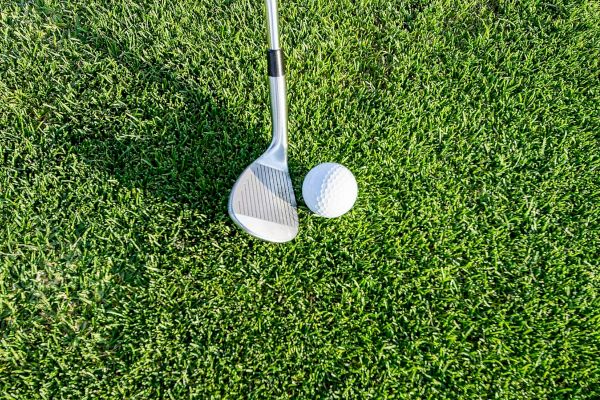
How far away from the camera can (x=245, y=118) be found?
9.12 ft

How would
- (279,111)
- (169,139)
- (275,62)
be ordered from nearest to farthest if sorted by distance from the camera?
(275,62) → (279,111) → (169,139)

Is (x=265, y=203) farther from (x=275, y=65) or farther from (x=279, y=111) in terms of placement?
(x=275, y=65)

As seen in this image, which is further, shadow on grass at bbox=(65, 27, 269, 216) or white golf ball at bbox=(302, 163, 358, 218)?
shadow on grass at bbox=(65, 27, 269, 216)

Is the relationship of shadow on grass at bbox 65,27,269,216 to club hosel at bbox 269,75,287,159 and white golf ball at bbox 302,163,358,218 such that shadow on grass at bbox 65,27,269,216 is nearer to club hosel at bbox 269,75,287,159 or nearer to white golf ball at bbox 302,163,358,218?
club hosel at bbox 269,75,287,159

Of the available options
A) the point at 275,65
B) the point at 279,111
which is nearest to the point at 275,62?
the point at 275,65

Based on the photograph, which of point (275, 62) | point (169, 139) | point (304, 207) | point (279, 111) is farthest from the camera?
point (169, 139)

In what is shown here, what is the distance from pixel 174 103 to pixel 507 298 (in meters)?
2.29

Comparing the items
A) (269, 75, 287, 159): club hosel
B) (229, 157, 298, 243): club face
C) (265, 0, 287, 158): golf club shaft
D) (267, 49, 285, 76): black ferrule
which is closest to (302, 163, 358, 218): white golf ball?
(229, 157, 298, 243): club face

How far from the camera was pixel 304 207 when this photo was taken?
2588 mm

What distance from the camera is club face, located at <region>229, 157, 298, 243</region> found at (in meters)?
2.32

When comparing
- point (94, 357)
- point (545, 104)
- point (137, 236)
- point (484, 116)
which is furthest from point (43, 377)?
point (545, 104)

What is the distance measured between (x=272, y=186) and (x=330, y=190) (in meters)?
0.35

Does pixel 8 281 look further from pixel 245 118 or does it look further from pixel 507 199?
pixel 507 199

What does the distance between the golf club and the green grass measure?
0.16 metres
